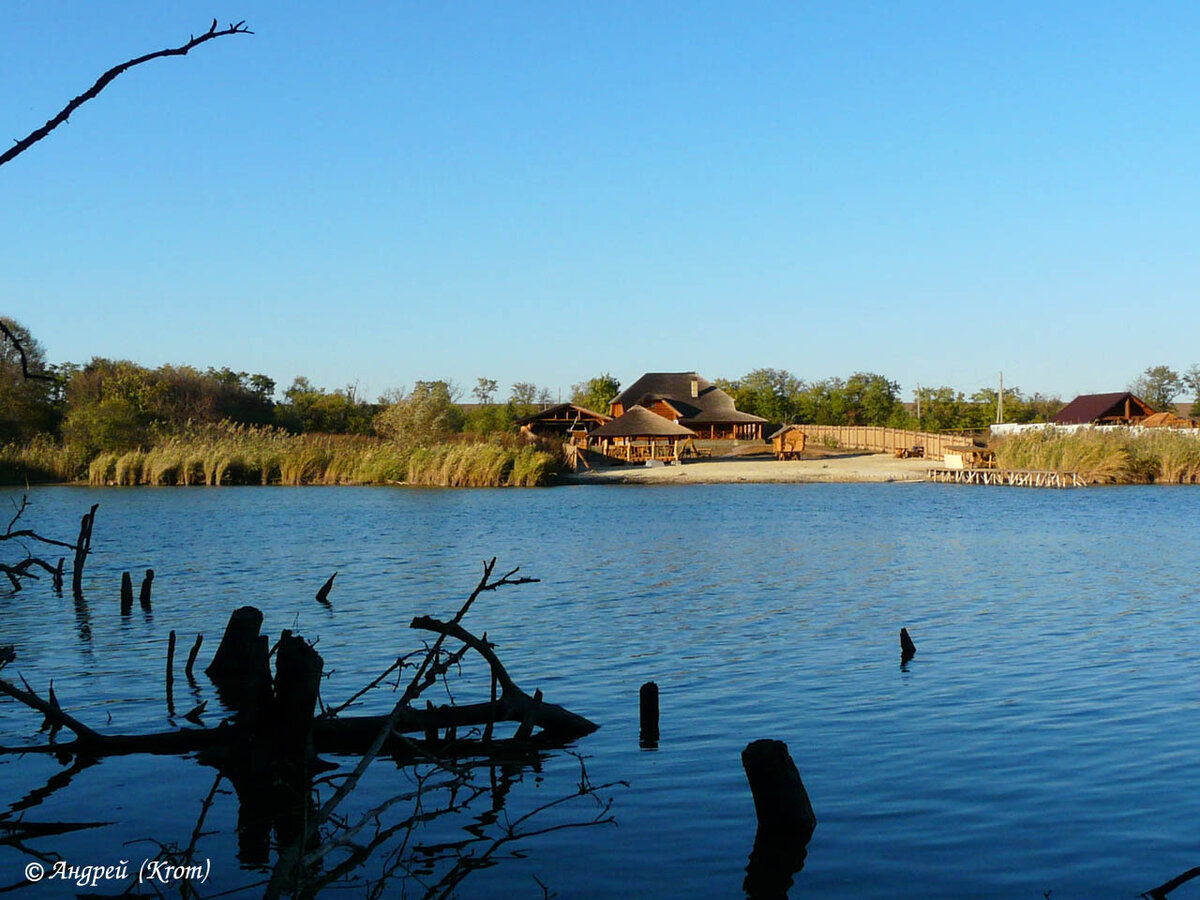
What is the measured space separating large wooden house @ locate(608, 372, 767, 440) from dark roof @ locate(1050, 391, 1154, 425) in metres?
21.6

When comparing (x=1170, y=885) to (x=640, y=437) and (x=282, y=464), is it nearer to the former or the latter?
(x=282, y=464)

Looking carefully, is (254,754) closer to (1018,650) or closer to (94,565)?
(1018,650)

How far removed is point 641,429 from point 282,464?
80.6ft

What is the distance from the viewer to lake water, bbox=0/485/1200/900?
7.15 metres

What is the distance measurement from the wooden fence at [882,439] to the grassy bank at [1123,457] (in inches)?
358

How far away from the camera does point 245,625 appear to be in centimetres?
986

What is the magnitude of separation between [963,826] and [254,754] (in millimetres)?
4945

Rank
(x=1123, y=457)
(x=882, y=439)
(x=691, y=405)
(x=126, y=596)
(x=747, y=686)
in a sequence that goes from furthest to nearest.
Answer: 1. (x=691, y=405)
2. (x=882, y=439)
3. (x=1123, y=457)
4. (x=126, y=596)
5. (x=747, y=686)

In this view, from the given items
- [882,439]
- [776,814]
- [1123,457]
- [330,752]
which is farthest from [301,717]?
[882,439]

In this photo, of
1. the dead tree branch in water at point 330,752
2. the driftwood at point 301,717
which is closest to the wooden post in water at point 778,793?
the dead tree branch in water at point 330,752

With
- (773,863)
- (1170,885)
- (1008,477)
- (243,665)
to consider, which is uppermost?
(1008,477)

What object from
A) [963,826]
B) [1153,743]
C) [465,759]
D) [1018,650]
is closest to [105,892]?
[465,759]

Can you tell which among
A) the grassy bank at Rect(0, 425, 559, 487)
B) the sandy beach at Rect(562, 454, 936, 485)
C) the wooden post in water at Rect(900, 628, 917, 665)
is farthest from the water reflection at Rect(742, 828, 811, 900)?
the sandy beach at Rect(562, 454, 936, 485)

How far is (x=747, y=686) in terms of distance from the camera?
39.2 feet
